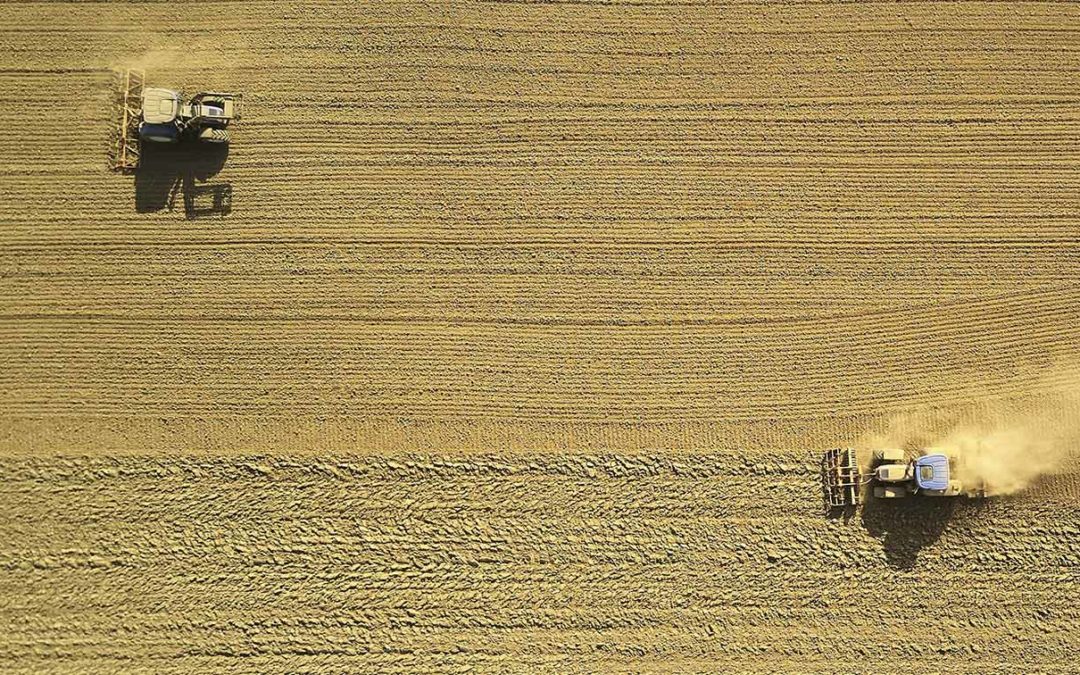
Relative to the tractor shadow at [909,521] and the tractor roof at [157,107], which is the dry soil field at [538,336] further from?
the tractor roof at [157,107]

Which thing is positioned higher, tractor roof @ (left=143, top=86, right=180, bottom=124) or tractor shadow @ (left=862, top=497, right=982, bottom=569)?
tractor roof @ (left=143, top=86, right=180, bottom=124)

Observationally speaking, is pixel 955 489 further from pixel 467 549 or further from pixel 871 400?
pixel 467 549

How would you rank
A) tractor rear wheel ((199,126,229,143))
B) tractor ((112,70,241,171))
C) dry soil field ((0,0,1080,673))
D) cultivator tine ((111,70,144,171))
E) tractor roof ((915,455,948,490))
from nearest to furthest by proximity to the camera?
tractor roof ((915,455,948,490))
dry soil field ((0,0,1080,673))
tractor ((112,70,241,171))
tractor rear wheel ((199,126,229,143))
cultivator tine ((111,70,144,171))

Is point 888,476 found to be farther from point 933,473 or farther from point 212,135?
point 212,135

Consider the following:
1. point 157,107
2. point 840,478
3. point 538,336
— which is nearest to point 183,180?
point 157,107

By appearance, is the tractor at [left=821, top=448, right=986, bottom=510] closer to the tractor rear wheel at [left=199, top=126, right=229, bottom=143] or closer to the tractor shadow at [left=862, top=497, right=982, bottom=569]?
the tractor shadow at [left=862, top=497, right=982, bottom=569]

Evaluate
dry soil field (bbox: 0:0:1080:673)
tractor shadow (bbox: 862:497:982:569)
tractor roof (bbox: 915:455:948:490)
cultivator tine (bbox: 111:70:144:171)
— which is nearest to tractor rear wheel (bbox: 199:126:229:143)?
dry soil field (bbox: 0:0:1080:673)

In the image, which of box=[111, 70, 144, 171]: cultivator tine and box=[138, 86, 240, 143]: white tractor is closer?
box=[138, 86, 240, 143]: white tractor
